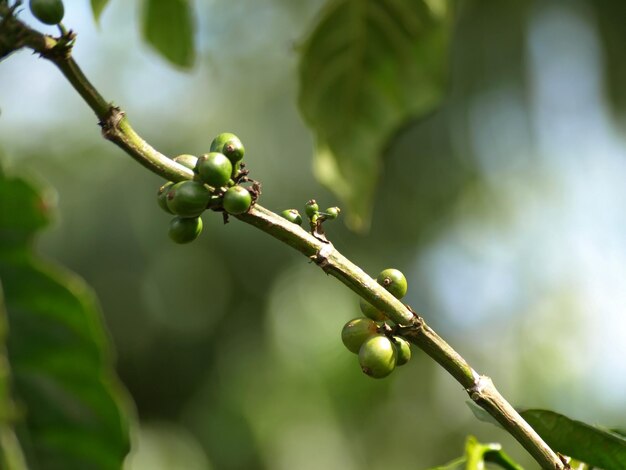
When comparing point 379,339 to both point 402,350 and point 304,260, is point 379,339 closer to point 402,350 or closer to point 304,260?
point 402,350

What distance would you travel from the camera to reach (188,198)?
3.05 feet

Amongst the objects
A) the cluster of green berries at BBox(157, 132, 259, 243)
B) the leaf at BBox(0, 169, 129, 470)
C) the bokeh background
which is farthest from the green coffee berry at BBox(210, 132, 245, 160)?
the bokeh background

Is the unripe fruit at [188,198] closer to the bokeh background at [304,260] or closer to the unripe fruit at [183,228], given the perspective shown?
the unripe fruit at [183,228]

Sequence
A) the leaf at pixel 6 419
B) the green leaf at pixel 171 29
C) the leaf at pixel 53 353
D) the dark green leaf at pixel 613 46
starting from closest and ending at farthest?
the leaf at pixel 6 419 → the leaf at pixel 53 353 → the green leaf at pixel 171 29 → the dark green leaf at pixel 613 46

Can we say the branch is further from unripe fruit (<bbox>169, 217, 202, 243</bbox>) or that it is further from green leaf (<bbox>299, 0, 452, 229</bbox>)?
green leaf (<bbox>299, 0, 452, 229</bbox>)

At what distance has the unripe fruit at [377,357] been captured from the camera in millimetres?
968

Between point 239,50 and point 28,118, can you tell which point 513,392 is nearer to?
point 239,50

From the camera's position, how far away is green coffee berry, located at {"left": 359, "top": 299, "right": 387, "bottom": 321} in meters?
0.99

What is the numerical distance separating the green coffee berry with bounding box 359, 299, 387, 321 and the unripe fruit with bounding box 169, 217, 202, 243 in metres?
0.22

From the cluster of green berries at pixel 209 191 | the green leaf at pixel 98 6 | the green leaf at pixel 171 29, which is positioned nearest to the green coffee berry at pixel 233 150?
the cluster of green berries at pixel 209 191

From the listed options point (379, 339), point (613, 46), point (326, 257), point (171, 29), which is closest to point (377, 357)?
point (379, 339)

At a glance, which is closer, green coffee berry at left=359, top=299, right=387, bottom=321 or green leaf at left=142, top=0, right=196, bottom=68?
green coffee berry at left=359, top=299, right=387, bottom=321

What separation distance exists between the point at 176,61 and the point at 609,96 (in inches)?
290

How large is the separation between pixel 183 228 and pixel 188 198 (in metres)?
0.08
